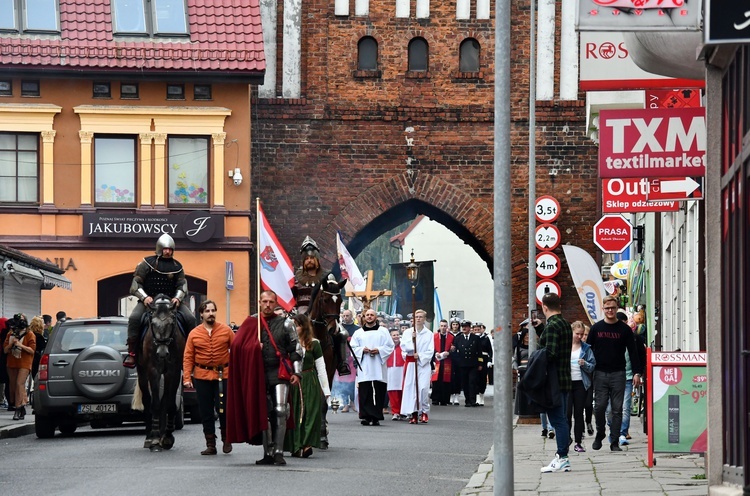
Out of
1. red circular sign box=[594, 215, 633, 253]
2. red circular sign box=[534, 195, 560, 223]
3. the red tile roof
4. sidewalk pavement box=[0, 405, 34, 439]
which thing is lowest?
sidewalk pavement box=[0, 405, 34, 439]

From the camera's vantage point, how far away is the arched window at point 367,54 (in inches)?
1576

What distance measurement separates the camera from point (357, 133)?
40.2 meters

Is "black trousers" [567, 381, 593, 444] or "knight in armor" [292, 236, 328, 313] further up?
"knight in armor" [292, 236, 328, 313]

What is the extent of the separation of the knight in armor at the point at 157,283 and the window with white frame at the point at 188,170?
1962cm

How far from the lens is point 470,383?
34719 millimetres

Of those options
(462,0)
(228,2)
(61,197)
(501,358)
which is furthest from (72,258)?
(501,358)

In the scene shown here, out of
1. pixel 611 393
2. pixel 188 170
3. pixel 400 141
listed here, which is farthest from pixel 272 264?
pixel 400 141

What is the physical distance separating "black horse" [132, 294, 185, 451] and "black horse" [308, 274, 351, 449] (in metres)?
1.54

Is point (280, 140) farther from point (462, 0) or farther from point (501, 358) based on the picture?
point (501, 358)

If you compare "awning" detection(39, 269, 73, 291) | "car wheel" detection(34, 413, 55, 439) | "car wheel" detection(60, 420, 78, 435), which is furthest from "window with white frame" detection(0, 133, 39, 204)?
"car wheel" detection(34, 413, 55, 439)

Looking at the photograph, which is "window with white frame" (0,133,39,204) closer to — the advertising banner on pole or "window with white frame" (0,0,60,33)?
"window with white frame" (0,0,60,33)

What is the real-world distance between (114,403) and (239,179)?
691 inches

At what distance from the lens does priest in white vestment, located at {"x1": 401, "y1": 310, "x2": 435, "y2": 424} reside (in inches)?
1065

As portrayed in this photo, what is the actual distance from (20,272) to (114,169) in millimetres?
8825
